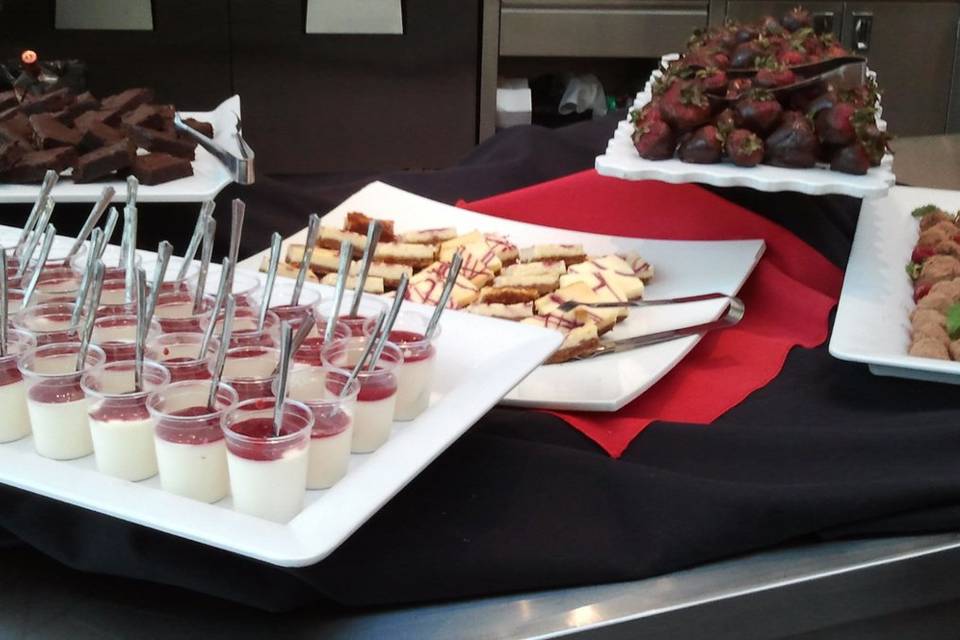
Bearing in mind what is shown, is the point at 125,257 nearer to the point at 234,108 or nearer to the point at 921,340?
the point at 234,108

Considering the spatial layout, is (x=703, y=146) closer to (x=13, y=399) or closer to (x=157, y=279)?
(x=157, y=279)

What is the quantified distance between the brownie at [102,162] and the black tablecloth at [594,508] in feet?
2.12

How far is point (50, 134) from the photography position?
1.34 m

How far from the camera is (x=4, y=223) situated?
1370mm

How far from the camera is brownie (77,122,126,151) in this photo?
135 cm

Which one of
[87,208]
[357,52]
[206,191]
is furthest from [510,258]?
[357,52]

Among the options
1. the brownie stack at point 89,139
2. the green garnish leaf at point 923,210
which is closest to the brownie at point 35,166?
the brownie stack at point 89,139

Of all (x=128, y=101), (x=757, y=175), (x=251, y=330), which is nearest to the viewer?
(x=251, y=330)

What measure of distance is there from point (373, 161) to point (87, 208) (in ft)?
7.41

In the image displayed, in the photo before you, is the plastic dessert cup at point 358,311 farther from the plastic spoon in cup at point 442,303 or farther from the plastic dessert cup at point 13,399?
the plastic dessert cup at point 13,399

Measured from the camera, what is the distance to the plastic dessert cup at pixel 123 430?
0.71 meters

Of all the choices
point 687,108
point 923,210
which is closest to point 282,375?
point 687,108

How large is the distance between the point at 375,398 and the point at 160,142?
2.61ft

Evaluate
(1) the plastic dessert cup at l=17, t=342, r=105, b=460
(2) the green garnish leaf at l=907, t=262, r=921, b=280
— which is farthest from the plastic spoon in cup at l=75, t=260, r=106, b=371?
(2) the green garnish leaf at l=907, t=262, r=921, b=280
